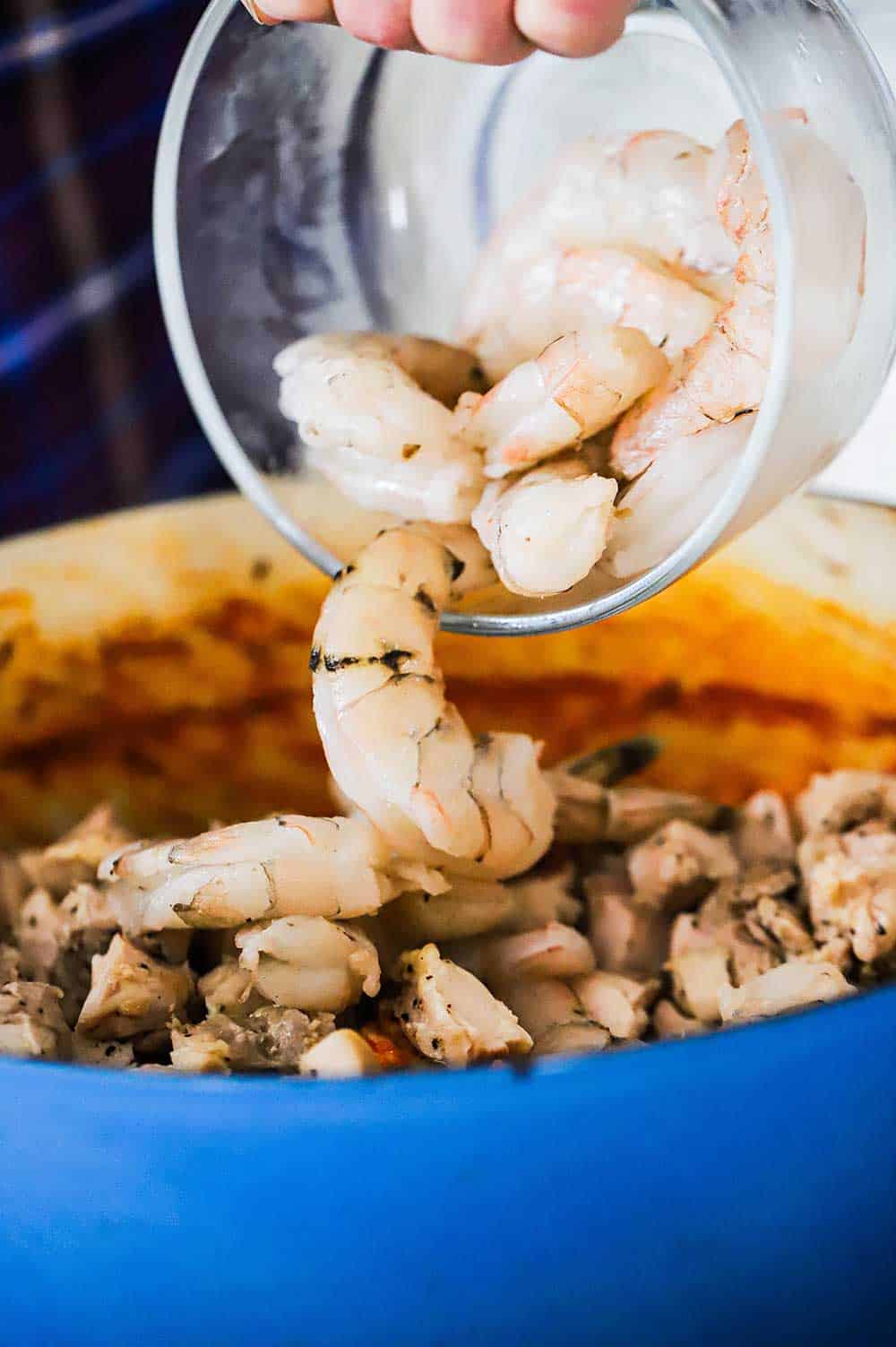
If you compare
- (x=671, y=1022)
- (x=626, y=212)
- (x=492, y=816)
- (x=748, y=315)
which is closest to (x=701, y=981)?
(x=671, y=1022)

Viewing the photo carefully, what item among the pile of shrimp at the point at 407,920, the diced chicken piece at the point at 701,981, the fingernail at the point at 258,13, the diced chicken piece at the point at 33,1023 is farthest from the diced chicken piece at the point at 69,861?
the fingernail at the point at 258,13

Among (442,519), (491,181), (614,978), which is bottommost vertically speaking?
(614,978)

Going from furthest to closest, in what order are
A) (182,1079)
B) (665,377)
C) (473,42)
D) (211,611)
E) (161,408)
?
1. (161,408)
2. (211,611)
3. (665,377)
4. (473,42)
5. (182,1079)

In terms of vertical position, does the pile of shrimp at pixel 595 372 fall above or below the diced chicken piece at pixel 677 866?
above

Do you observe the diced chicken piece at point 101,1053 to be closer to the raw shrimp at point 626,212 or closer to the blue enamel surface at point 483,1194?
→ the blue enamel surface at point 483,1194

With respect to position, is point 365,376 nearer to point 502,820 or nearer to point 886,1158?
point 502,820

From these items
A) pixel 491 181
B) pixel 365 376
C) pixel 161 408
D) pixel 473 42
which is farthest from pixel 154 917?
pixel 161 408

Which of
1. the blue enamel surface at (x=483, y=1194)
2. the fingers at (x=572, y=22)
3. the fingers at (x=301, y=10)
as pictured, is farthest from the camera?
the fingers at (x=301, y=10)
